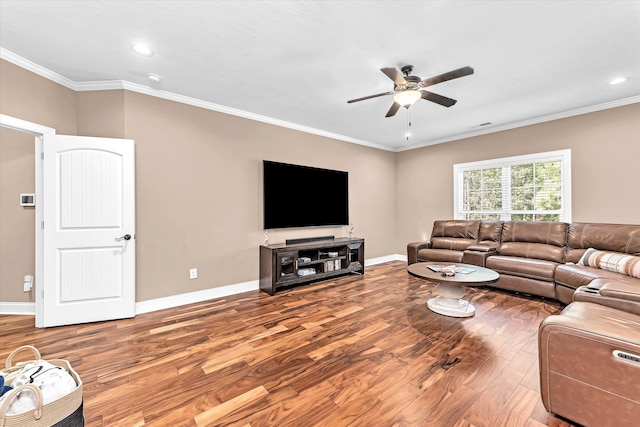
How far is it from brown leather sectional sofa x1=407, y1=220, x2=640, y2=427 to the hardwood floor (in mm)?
246

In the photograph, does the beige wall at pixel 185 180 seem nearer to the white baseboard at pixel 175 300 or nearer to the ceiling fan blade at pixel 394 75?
the white baseboard at pixel 175 300

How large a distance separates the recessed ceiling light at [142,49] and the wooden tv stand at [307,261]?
2.60 m

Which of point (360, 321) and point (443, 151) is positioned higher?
point (443, 151)

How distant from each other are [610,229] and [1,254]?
24.2 feet

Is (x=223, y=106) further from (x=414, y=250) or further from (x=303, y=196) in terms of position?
(x=414, y=250)

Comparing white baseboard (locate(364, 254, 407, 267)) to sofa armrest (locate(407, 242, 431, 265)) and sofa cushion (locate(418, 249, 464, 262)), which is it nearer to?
sofa armrest (locate(407, 242, 431, 265))

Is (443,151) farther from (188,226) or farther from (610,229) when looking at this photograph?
(188,226)

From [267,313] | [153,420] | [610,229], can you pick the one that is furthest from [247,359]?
[610,229]

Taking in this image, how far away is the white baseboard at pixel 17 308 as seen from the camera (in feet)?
10.1

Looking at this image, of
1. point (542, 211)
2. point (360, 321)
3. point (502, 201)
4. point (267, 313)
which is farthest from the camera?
point (502, 201)

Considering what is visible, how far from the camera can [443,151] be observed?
564cm

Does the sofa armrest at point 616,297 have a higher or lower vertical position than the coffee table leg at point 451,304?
higher

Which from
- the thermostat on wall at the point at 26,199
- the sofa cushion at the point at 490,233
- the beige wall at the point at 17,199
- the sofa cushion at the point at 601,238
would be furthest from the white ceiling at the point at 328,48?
the sofa cushion at the point at 490,233

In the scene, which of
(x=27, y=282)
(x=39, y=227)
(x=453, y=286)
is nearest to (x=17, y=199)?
(x=39, y=227)
